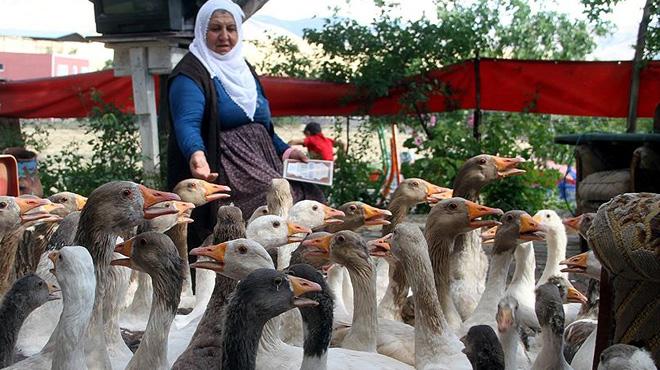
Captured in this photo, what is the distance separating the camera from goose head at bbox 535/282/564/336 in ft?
15.1

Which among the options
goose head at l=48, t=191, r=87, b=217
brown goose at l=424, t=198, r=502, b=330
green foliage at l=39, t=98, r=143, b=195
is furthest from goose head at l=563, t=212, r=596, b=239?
green foliage at l=39, t=98, r=143, b=195

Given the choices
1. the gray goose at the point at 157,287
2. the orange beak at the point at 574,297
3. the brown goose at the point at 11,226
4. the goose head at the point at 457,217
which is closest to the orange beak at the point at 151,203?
the gray goose at the point at 157,287

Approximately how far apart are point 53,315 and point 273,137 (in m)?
2.54

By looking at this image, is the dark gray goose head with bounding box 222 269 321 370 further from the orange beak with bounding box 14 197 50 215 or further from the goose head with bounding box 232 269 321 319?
the orange beak with bounding box 14 197 50 215

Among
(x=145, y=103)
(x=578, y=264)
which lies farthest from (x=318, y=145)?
(x=578, y=264)

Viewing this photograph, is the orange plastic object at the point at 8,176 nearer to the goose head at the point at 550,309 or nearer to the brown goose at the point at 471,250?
the brown goose at the point at 471,250

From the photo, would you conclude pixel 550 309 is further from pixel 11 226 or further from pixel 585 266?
pixel 11 226

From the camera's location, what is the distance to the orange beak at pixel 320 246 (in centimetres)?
557

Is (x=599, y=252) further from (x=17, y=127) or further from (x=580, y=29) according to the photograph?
(x=580, y=29)

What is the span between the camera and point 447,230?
20.2ft

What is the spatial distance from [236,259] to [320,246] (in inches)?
32.2

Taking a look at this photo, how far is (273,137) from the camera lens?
739cm

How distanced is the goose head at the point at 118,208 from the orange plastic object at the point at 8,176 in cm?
211

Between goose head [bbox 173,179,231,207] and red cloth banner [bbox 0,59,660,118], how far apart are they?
558cm
